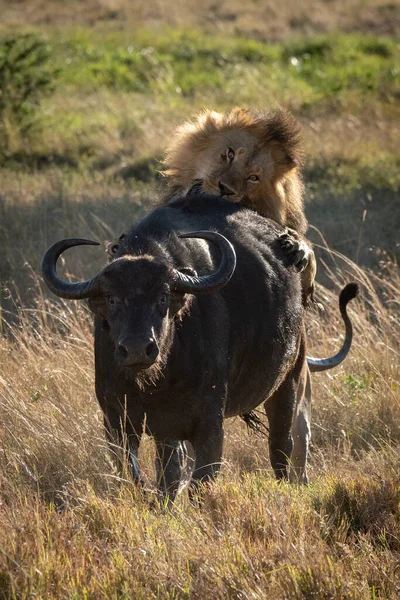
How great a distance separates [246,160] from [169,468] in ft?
6.89

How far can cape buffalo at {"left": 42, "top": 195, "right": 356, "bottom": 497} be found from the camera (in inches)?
198

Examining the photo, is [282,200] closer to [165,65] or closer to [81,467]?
[81,467]

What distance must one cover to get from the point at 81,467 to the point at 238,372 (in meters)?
1.03

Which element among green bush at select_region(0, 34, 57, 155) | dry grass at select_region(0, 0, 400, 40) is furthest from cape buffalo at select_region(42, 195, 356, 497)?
dry grass at select_region(0, 0, 400, 40)

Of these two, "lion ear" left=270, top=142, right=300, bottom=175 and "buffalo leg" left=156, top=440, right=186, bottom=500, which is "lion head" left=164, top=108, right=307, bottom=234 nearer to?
"lion ear" left=270, top=142, right=300, bottom=175

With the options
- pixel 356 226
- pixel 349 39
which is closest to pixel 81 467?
pixel 356 226

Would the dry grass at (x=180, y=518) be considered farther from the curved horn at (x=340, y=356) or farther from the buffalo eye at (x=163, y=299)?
the buffalo eye at (x=163, y=299)

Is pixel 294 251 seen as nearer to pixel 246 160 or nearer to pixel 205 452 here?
pixel 246 160

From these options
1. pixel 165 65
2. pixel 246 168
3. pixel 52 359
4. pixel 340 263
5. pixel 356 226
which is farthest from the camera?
pixel 165 65

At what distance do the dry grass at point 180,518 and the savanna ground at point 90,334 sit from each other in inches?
0.5

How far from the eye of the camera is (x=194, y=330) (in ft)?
17.9

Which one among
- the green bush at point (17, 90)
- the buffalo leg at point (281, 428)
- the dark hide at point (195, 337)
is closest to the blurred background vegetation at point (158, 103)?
the green bush at point (17, 90)

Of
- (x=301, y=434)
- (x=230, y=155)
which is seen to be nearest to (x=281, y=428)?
(x=301, y=434)

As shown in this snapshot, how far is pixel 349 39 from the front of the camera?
95.0 ft
